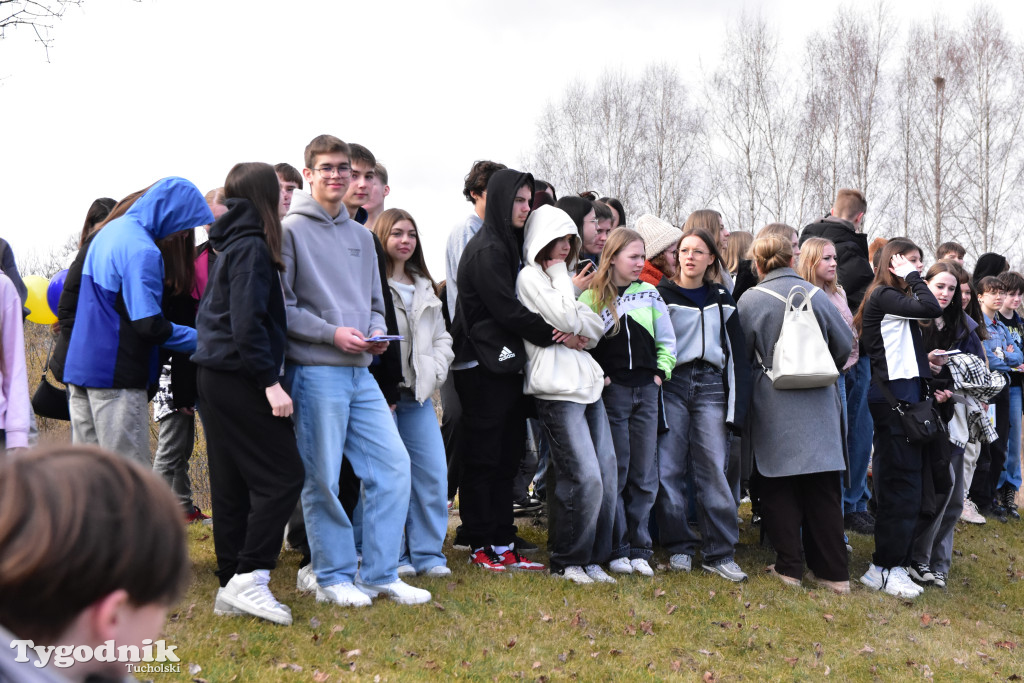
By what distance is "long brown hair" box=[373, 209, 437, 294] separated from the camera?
583 centimetres

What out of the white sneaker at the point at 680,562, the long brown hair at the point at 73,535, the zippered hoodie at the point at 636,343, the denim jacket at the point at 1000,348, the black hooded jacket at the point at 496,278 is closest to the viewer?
the long brown hair at the point at 73,535

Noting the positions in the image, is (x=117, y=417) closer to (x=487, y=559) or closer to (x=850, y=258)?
(x=487, y=559)

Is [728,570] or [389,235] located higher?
[389,235]

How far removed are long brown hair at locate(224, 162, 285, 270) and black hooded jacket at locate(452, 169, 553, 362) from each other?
1554mm

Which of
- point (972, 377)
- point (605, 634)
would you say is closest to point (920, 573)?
point (972, 377)

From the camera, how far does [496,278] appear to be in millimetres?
5852

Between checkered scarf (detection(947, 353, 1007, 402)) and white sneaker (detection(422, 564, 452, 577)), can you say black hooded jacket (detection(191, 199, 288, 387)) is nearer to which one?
white sneaker (detection(422, 564, 452, 577))

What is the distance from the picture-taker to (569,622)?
5.25 metres

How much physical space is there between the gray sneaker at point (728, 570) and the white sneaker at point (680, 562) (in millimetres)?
124

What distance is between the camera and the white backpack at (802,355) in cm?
638

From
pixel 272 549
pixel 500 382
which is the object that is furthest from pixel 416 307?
pixel 272 549

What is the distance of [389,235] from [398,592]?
7.15 feet

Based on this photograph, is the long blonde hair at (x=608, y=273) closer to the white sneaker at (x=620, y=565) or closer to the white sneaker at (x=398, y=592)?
the white sneaker at (x=620, y=565)

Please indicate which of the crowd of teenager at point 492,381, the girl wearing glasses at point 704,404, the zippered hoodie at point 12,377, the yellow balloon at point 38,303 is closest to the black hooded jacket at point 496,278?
the crowd of teenager at point 492,381
